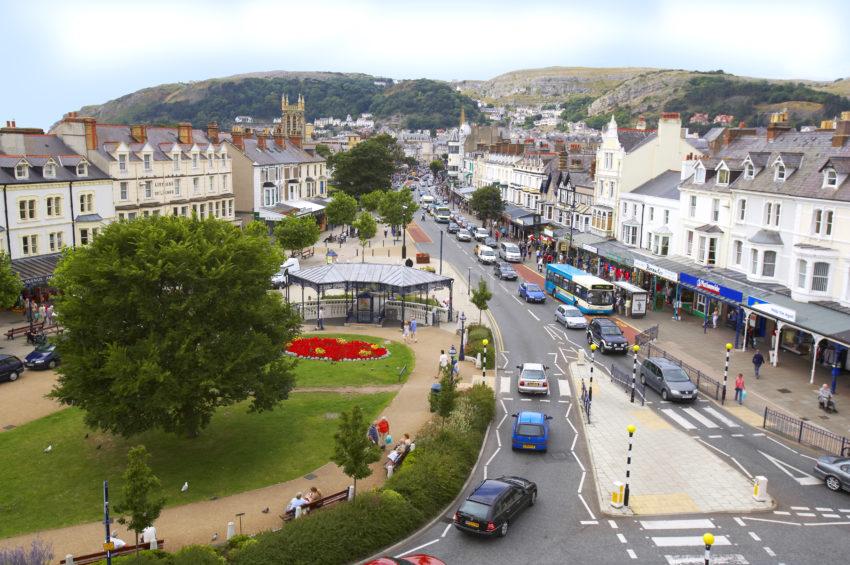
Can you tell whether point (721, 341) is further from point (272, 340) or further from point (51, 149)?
point (51, 149)

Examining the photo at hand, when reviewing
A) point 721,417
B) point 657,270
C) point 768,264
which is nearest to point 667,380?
point 721,417

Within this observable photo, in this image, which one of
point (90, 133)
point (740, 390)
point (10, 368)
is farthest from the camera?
point (90, 133)

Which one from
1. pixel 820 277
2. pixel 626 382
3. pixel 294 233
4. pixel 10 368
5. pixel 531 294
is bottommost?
pixel 626 382

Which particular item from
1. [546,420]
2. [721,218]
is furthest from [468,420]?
[721,218]

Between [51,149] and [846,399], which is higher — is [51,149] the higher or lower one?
the higher one

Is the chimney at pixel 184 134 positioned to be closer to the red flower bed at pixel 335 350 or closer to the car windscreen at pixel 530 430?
the red flower bed at pixel 335 350

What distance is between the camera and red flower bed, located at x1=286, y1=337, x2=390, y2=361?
40.9 metres

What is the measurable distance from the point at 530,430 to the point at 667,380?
33.5ft

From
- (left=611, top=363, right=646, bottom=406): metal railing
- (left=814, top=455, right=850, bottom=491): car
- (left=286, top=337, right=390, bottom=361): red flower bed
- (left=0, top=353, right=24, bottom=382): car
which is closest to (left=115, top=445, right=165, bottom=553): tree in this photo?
(left=814, top=455, right=850, bottom=491): car

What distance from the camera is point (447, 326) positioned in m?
50.1

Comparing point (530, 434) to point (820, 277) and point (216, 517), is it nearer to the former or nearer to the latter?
point (216, 517)

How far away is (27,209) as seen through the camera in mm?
51344

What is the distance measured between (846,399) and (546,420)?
16.0 metres

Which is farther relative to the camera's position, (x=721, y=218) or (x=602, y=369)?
(x=721, y=218)
